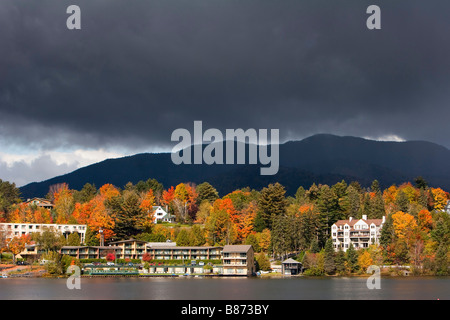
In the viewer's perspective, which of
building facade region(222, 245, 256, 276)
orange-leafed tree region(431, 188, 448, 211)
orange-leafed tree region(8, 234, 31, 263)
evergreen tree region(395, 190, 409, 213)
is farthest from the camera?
orange-leafed tree region(431, 188, 448, 211)

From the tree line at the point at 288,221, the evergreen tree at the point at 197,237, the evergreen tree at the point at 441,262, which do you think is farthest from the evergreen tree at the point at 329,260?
the evergreen tree at the point at 197,237

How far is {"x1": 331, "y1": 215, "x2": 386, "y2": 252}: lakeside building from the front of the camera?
430 feet

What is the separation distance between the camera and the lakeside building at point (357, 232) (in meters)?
131

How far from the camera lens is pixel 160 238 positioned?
472 feet

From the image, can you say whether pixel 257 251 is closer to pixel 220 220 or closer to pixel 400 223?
pixel 220 220

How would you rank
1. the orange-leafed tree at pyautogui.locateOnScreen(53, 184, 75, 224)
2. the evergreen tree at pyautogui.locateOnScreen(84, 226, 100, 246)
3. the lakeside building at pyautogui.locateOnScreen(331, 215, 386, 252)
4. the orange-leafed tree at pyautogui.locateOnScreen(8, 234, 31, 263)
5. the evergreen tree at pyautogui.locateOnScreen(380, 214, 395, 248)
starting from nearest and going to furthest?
the evergreen tree at pyautogui.locateOnScreen(380, 214, 395, 248) < the orange-leafed tree at pyautogui.locateOnScreen(8, 234, 31, 263) < the lakeside building at pyautogui.locateOnScreen(331, 215, 386, 252) < the evergreen tree at pyautogui.locateOnScreen(84, 226, 100, 246) < the orange-leafed tree at pyautogui.locateOnScreen(53, 184, 75, 224)

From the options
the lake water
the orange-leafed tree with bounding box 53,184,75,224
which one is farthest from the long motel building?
the lake water

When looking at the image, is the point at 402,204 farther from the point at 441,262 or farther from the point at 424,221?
the point at 441,262

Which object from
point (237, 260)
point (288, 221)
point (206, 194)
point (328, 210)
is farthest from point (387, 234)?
Result: point (206, 194)

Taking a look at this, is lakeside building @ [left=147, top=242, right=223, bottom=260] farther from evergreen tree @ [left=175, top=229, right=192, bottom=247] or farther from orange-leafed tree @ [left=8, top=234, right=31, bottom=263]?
orange-leafed tree @ [left=8, top=234, right=31, bottom=263]

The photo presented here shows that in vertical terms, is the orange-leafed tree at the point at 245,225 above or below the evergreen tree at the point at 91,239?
above

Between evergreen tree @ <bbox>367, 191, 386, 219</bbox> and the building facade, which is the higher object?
evergreen tree @ <bbox>367, 191, 386, 219</bbox>

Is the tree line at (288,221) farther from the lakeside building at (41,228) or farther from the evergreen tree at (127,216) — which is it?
the lakeside building at (41,228)
